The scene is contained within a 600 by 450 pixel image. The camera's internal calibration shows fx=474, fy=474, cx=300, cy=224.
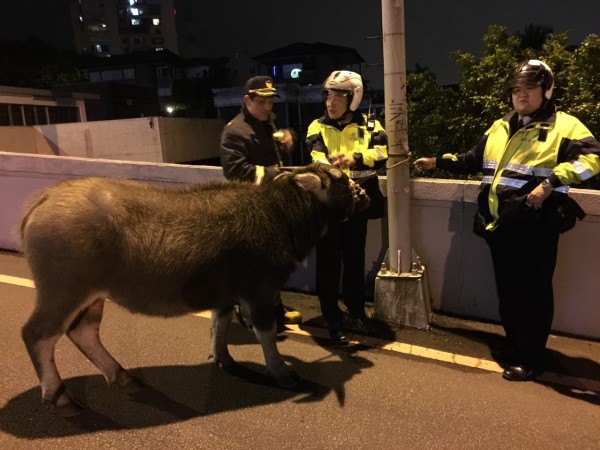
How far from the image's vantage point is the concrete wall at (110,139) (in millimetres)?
23062

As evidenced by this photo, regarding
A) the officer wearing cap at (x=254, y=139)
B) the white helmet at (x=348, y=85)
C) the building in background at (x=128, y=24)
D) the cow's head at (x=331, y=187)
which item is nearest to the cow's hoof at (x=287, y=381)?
the officer wearing cap at (x=254, y=139)

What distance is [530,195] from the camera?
3.38 metres

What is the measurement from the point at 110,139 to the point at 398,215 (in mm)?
22350

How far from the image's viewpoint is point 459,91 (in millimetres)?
7961

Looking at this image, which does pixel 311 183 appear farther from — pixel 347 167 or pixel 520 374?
pixel 520 374

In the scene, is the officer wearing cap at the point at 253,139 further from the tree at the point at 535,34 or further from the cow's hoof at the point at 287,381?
the tree at the point at 535,34

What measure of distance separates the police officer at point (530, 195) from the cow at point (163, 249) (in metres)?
1.07

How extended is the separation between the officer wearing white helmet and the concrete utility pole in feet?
0.53

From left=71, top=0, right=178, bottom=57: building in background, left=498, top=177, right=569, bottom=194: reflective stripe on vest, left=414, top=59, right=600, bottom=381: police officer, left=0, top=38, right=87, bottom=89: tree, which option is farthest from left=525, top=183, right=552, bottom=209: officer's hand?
left=71, top=0, right=178, bottom=57: building in background

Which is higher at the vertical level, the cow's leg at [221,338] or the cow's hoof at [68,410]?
the cow's leg at [221,338]

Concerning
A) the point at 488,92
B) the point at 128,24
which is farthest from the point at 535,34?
the point at 128,24

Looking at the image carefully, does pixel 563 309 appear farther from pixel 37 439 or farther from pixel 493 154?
pixel 37 439

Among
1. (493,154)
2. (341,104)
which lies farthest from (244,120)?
(493,154)

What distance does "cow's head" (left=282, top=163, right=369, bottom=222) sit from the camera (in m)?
3.64
